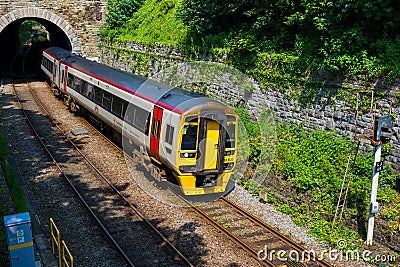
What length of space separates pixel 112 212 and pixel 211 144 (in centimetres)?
324

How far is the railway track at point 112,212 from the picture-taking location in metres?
9.55

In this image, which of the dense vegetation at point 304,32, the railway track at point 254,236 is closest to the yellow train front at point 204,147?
the railway track at point 254,236

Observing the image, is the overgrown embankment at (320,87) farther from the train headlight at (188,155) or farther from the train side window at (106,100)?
the train side window at (106,100)

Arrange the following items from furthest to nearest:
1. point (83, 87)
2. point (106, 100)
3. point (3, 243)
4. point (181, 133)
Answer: point (83, 87), point (106, 100), point (181, 133), point (3, 243)

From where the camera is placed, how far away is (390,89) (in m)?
10.6

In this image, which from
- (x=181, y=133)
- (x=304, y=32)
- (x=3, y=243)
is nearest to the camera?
(x=3, y=243)

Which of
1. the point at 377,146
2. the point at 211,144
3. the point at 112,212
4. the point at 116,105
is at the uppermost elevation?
the point at 377,146

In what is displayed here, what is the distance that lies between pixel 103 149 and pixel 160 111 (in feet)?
19.0

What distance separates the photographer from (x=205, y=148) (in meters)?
11.5

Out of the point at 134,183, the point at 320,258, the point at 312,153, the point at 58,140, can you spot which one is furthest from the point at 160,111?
the point at 58,140

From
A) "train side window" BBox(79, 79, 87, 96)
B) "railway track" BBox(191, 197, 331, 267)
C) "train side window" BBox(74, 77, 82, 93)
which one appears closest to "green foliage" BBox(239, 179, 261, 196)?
"railway track" BBox(191, 197, 331, 267)

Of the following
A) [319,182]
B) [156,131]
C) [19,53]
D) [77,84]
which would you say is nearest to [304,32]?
[319,182]

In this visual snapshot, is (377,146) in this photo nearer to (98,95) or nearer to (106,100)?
(106,100)

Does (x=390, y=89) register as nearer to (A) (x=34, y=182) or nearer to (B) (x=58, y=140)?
(A) (x=34, y=182)
